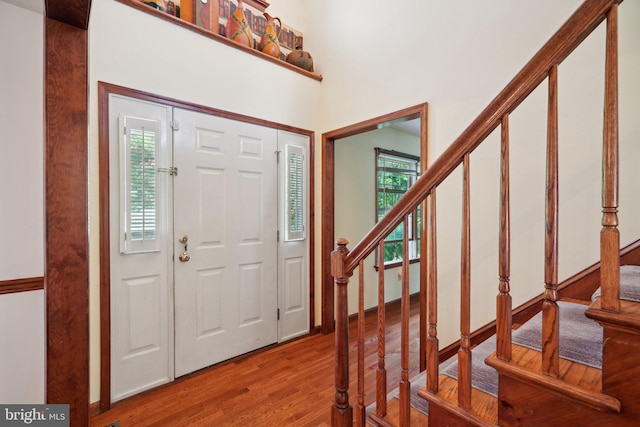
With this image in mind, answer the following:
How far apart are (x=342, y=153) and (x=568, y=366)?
2.82 m

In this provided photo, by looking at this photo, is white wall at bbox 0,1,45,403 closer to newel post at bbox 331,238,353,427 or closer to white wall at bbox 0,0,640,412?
white wall at bbox 0,0,640,412

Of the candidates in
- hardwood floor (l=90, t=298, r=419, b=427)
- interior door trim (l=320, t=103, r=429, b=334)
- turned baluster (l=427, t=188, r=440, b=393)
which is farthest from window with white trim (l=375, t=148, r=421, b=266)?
turned baluster (l=427, t=188, r=440, b=393)

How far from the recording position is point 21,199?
136cm

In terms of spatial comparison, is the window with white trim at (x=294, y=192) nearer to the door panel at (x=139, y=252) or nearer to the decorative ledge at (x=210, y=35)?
the decorative ledge at (x=210, y=35)

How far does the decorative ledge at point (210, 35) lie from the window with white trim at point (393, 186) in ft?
4.84

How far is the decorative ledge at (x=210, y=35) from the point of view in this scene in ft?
6.52

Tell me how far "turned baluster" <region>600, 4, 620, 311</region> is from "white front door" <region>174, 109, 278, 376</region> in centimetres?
221

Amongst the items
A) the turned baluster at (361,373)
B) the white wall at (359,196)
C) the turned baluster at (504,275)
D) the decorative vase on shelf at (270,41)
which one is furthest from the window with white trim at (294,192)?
the turned baluster at (504,275)

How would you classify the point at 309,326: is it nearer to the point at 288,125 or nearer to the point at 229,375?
the point at 229,375

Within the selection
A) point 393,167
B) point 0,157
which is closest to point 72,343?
point 0,157

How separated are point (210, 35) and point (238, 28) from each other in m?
0.32

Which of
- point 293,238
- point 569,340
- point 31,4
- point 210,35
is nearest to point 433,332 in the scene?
point 569,340

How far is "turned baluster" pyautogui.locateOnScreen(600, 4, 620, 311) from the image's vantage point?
0.66 meters

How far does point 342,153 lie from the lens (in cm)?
338
